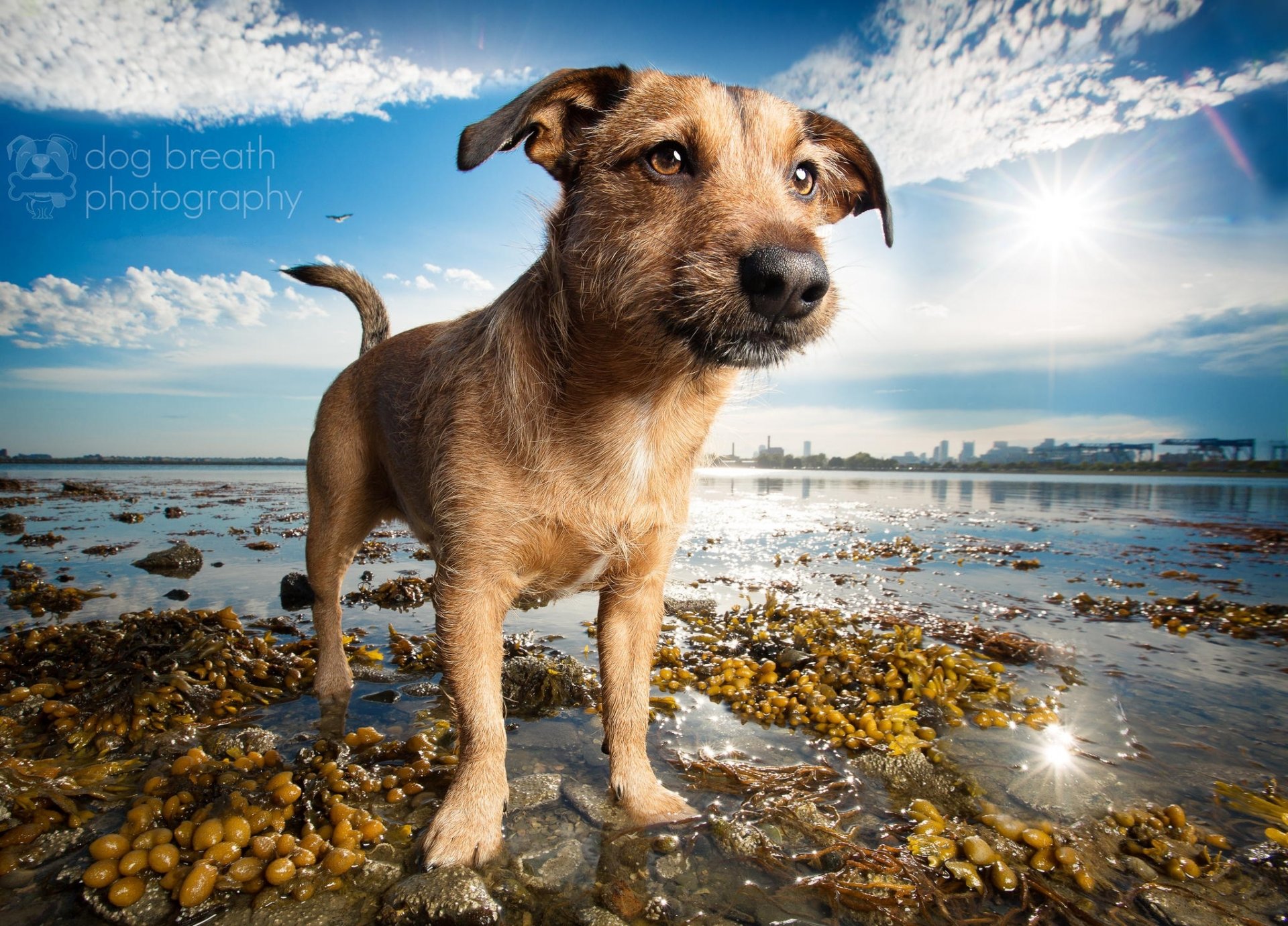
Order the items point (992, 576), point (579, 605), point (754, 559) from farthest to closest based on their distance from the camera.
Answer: point (754, 559)
point (992, 576)
point (579, 605)

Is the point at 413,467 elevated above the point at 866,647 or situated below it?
above

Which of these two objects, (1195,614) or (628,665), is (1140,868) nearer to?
(628,665)

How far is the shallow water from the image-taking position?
127 inches

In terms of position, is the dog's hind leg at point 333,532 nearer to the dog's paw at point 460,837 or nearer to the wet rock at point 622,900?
the dog's paw at point 460,837

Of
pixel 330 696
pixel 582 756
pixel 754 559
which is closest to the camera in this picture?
pixel 582 756

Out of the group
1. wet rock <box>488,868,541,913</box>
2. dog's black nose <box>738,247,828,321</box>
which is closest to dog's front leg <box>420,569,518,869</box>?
wet rock <box>488,868,541,913</box>

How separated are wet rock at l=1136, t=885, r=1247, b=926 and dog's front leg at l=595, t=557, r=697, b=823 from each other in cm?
196

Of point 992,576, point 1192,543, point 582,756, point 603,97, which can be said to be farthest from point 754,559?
point 1192,543

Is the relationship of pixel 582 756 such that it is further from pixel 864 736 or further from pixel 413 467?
pixel 413 467

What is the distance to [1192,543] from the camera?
12.4 meters

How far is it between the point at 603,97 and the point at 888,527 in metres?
14.0

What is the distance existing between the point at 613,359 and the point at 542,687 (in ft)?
8.59

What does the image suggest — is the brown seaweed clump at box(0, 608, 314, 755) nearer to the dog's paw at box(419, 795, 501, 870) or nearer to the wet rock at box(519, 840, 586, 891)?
the dog's paw at box(419, 795, 501, 870)

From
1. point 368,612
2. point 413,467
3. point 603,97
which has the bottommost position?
point 368,612
